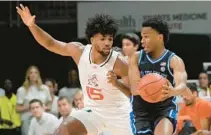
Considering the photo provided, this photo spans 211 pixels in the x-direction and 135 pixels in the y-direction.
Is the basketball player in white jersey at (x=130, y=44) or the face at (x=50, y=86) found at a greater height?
the basketball player in white jersey at (x=130, y=44)

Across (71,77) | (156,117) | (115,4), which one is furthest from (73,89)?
(156,117)

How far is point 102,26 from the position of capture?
6.52m

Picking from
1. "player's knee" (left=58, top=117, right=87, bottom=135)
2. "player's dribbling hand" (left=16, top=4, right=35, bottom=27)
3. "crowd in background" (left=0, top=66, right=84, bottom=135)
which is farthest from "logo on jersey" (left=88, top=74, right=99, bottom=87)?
"crowd in background" (left=0, top=66, right=84, bottom=135)

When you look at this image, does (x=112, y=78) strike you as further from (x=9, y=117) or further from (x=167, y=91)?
(x=9, y=117)

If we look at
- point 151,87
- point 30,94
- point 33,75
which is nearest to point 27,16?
point 151,87

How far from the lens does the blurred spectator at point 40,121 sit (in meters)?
9.50

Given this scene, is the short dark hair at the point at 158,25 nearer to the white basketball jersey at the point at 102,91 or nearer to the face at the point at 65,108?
the white basketball jersey at the point at 102,91

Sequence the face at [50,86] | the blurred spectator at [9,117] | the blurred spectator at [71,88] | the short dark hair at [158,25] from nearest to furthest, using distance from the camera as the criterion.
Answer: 1. the short dark hair at [158,25]
2. the blurred spectator at [9,117]
3. the blurred spectator at [71,88]
4. the face at [50,86]

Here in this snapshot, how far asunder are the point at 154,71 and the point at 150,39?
321mm

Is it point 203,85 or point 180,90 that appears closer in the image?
point 180,90

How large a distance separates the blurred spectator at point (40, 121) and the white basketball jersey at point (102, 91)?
3.11 m

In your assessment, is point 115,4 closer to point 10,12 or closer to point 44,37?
point 10,12

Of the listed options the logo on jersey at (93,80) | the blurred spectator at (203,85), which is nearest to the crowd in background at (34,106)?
the blurred spectator at (203,85)

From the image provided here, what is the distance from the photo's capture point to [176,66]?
5887mm
